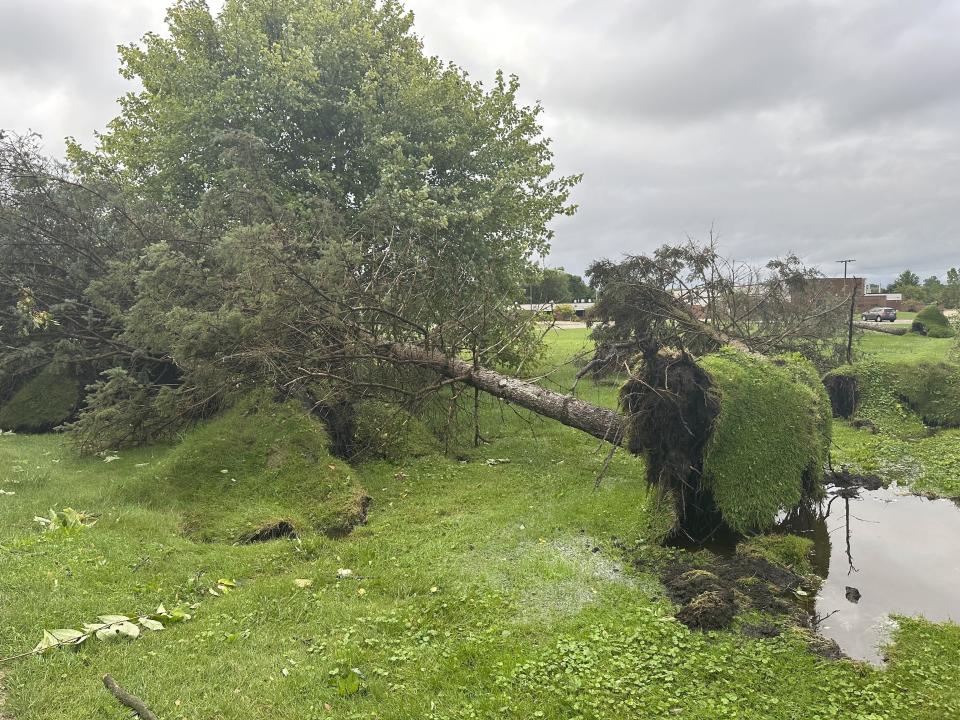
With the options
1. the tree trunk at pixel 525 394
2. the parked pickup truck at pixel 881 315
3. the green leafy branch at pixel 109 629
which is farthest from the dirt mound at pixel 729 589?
the parked pickup truck at pixel 881 315

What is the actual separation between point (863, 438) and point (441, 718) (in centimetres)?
1010

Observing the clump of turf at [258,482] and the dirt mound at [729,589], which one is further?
the clump of turf at [258,482]

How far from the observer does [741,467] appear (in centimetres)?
599

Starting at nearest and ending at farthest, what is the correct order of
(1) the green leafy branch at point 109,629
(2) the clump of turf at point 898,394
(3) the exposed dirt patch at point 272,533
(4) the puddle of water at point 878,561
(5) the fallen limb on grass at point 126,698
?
(5) the fallen limb on grass at point 126,698 < (1) the green leafy branch at point 109,629 < (4) the puddle of water at point 878,561 < (3) the exposed dirt patch at point 272,533 < (2) the clump of turf at point 898,394

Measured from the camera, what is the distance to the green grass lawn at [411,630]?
353 centimetres

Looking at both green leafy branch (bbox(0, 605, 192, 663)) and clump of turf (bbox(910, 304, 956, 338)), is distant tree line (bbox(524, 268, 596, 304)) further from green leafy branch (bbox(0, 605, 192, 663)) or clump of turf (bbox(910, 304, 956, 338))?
clump of turf (bbox(910, 304, 956, 338))

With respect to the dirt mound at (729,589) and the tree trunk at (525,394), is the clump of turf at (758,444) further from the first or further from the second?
the tree trunk at (525,394)

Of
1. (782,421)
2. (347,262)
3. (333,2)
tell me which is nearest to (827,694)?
(782,421)

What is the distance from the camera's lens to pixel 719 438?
600 cm

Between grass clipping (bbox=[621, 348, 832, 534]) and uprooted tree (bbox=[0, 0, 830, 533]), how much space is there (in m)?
0.02

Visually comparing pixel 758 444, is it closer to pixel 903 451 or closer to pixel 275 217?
pixel 903 451

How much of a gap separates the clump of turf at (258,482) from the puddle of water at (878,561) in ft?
15.7

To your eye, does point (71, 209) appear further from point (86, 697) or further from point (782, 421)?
point (782, 421)

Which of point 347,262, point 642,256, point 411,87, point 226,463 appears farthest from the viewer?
point 411,87
